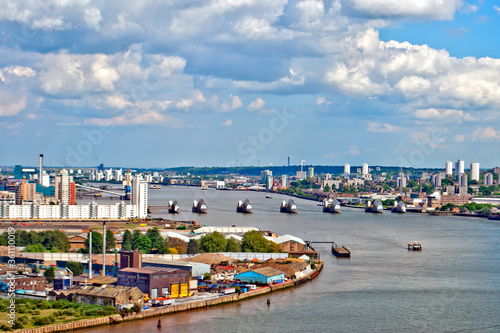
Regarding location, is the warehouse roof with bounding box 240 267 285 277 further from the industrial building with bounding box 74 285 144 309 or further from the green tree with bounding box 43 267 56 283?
the green tree with bounding box 43 267 56 283

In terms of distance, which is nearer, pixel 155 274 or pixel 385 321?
pixel 385 321

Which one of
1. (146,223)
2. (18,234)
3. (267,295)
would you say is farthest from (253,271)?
(146,223)

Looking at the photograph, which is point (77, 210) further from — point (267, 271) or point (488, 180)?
point (488, 180)

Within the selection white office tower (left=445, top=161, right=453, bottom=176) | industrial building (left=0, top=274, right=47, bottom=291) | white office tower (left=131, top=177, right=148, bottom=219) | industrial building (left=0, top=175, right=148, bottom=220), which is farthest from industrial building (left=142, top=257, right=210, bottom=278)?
white office tower (left=445, top=161, right=453, bottom=176)

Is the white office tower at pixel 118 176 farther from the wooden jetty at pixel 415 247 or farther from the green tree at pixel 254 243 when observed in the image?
the green tree at pixel 254 243

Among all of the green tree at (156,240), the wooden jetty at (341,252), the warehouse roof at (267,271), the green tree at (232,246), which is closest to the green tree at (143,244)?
the green tree at (156,240)

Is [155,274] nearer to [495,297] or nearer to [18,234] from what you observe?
[495,297]

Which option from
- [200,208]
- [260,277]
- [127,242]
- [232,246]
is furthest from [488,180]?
[260,277]
